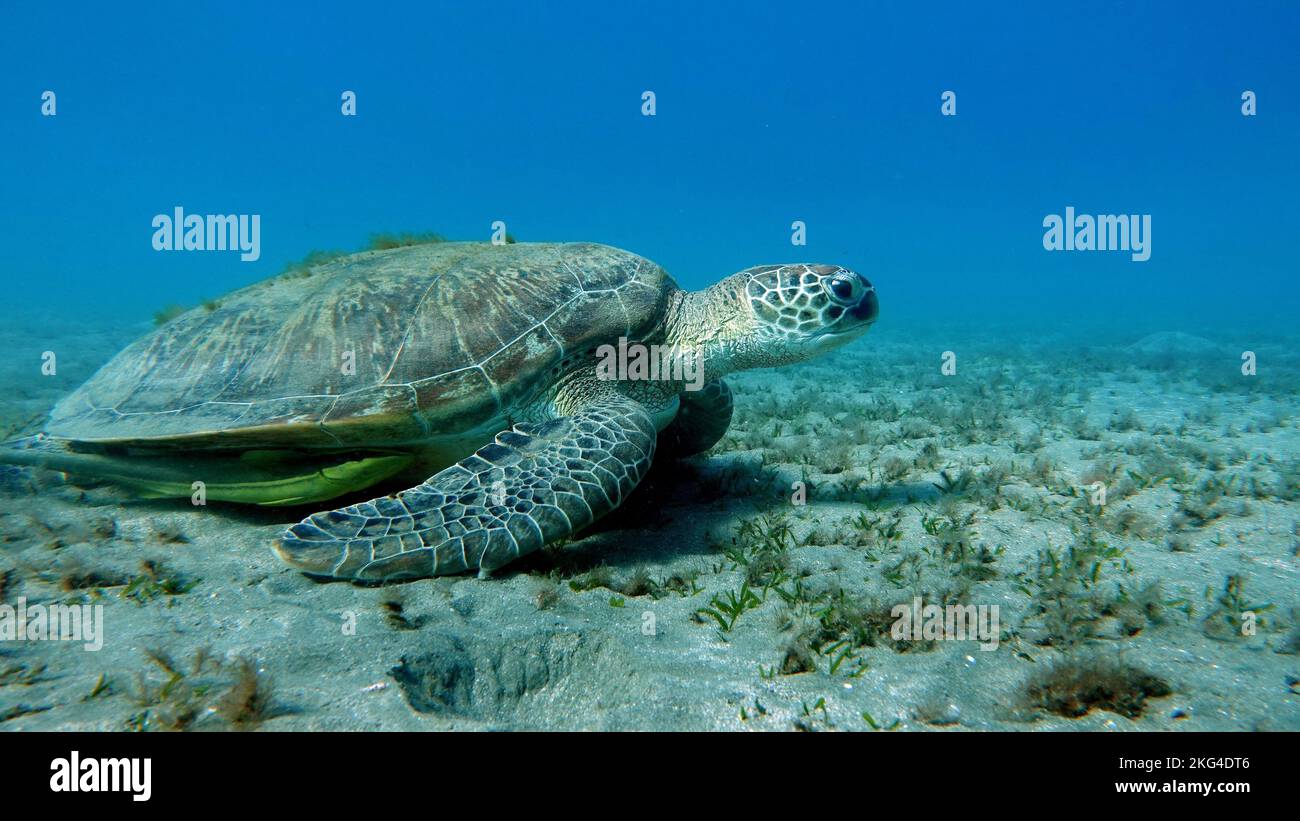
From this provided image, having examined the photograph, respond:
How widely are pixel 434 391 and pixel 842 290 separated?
2.92 metres

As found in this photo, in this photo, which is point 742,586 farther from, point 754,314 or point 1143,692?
point 754,314

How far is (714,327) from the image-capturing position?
4406 millimetres

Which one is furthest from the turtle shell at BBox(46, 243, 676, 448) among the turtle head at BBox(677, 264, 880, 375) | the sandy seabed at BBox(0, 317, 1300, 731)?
the sandy seabed at BBox(0, 317, 1300, 731)

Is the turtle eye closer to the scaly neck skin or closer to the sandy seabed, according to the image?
the scaly neck skin

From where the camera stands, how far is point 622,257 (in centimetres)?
470

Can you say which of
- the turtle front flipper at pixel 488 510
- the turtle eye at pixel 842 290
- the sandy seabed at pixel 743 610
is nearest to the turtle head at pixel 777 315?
the turtle eye at pixel 842 290

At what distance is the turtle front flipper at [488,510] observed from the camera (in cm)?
278

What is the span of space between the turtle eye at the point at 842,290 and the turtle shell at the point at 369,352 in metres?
1.34

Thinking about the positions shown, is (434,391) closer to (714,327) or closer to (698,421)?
(714,327)

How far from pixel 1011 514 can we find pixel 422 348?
4.24 m

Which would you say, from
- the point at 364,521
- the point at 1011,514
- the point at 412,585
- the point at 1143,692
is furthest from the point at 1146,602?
the point at 364,521

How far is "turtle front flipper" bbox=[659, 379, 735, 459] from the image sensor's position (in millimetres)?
4900

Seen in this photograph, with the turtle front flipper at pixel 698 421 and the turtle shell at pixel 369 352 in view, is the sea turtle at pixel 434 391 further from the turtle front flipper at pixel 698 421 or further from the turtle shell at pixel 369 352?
the turtle front flipper at pixel 698 421

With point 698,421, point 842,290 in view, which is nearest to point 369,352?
point 698,421
